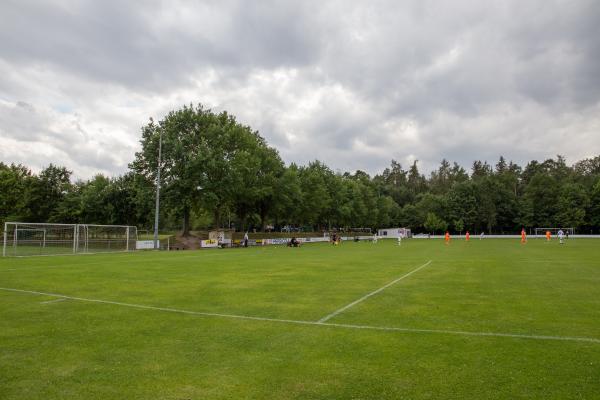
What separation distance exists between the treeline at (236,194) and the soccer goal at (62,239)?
9.34 meters

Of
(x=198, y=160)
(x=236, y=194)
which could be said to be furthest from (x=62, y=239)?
(x=236, y=194)

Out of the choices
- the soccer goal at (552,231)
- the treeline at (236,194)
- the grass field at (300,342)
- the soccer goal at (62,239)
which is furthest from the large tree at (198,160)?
the soccer goal at (552,231)

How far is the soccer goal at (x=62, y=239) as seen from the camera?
32469mm

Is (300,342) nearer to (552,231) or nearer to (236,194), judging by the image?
(236,194)

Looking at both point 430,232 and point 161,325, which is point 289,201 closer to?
point 161,325

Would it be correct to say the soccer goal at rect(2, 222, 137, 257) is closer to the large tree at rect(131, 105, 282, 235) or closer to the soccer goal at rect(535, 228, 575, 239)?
the large tree at rect(131, 105, 282, 235)

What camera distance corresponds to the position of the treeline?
49.5 meters

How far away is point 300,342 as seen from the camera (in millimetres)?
6980

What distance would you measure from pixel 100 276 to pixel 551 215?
116m

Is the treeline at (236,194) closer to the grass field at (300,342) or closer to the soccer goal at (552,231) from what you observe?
the soccer goal at (552,231)

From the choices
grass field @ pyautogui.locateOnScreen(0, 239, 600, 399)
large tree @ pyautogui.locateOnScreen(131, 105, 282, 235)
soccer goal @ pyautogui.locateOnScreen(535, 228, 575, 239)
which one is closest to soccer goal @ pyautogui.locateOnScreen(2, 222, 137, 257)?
large tree @ pyautogui.locateOnScreen(131, 105, 282, 235)

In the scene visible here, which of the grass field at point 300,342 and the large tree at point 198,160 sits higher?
the large tree at point 198,160

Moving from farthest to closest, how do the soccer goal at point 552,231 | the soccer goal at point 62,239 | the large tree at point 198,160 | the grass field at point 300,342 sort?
the soccer goal at point 552,231 → the large tree at point 198,160 → the soccer goal at point 62,239 → the grass field at point 300,342

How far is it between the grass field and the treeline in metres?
36.9
